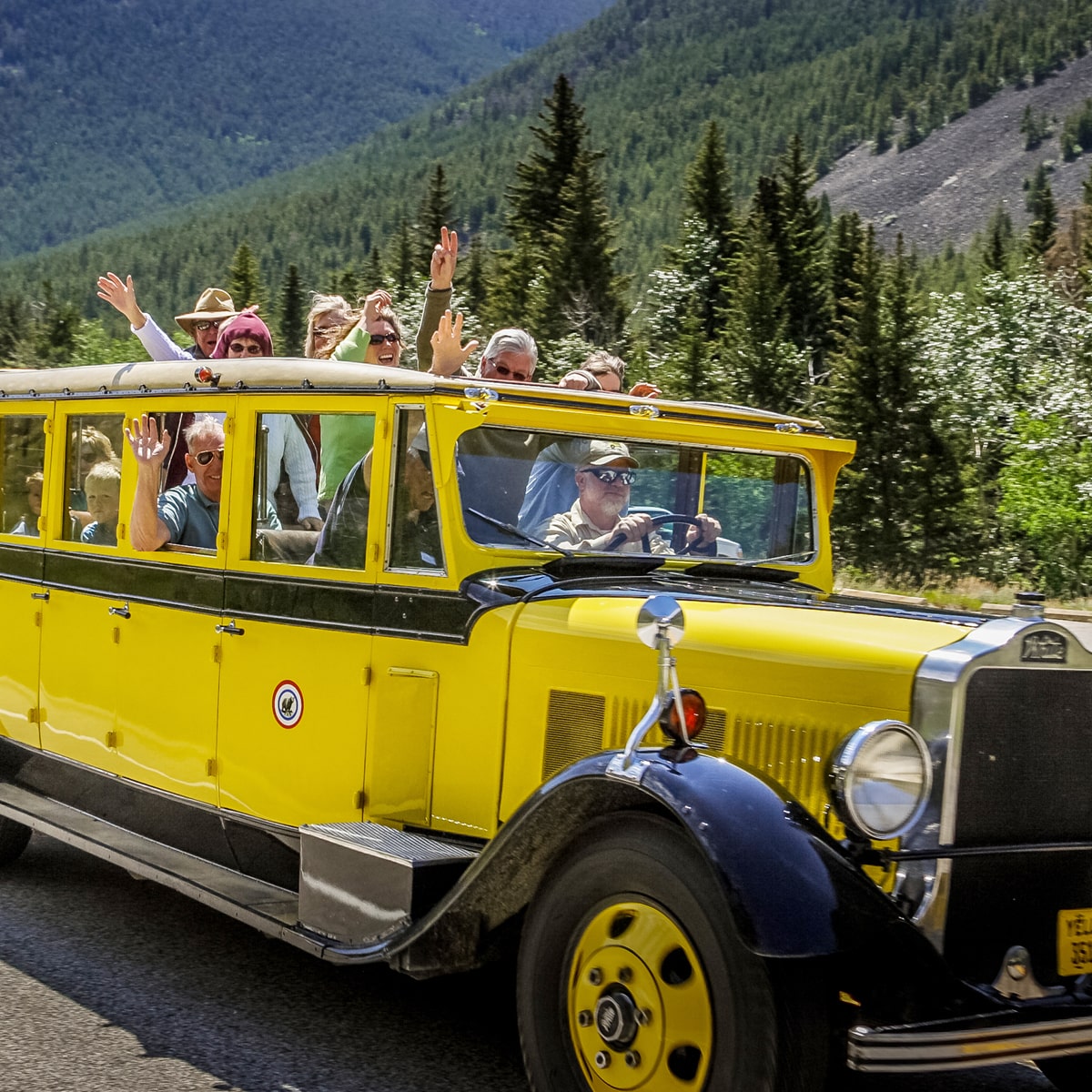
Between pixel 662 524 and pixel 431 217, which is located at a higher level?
pixel 431 217

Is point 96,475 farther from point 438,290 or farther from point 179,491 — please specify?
point 438,290

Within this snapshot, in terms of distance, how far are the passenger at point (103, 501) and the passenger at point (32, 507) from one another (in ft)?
1.28

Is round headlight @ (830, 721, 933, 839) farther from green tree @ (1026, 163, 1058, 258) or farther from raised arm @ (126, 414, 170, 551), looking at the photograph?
green tree @ (1026, 163, 1058, 258)

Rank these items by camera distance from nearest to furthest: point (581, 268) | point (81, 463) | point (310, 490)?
point (310, 490), point (81, 463), point (581, 268)

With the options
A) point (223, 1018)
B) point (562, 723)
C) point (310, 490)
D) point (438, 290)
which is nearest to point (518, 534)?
point (562, 723)

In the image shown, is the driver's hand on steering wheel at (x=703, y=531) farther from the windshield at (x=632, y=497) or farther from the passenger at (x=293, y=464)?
the passenger at (x=293, y=464)

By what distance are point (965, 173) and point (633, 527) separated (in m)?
187

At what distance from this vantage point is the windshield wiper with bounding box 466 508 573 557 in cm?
436

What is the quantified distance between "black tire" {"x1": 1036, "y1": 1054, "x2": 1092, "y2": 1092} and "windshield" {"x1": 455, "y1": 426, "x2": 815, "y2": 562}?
182 centimetres

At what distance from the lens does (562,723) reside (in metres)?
4.07

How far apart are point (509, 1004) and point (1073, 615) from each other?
2105cm

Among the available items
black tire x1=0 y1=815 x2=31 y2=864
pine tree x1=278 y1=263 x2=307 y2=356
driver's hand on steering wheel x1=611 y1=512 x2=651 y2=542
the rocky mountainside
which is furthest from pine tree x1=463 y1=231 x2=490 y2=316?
the rocky mountainside

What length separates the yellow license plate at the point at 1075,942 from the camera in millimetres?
3586

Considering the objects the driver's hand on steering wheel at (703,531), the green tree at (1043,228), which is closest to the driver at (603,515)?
the driver's hand on steering wheel at (703,531)
